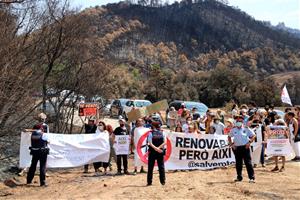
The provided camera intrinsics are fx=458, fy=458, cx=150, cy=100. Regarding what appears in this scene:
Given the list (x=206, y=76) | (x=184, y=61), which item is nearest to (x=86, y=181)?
(x=206, y=76)

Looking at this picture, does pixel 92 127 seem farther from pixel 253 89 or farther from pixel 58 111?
pixel 253 89

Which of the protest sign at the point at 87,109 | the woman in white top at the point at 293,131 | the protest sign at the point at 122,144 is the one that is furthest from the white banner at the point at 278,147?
the protest sign at the point at 87,109

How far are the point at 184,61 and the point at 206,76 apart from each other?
225ft

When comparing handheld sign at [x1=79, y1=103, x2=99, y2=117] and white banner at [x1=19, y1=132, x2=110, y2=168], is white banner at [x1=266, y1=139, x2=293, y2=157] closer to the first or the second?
white banner at [x1=19, y1=132, x2=110, y2=168]

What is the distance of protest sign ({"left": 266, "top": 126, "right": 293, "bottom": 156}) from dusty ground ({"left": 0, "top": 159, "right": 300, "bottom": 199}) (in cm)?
69

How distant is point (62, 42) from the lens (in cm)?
2048

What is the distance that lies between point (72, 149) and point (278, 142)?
686 centimetres

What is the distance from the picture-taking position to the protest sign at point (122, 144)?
14.7 m

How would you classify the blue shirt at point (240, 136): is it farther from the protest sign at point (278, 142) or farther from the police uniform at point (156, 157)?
the protest sign at point (278, 142)

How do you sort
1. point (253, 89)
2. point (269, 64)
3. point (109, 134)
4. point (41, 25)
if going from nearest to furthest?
point (109, 134), point (41, 25), point (253, 89), point (269, 64)

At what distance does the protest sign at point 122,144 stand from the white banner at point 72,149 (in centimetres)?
49

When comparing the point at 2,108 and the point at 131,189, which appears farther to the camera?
the point at 2,108

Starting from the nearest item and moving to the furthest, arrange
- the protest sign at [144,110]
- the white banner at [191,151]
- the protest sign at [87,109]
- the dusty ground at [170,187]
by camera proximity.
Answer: the dusty ground at [170,187] → the white banner at [191,151] → the protest sign at [144,110] → the protest sign at [87,109]

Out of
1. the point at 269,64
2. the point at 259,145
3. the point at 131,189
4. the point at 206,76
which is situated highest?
the point at 269,64
